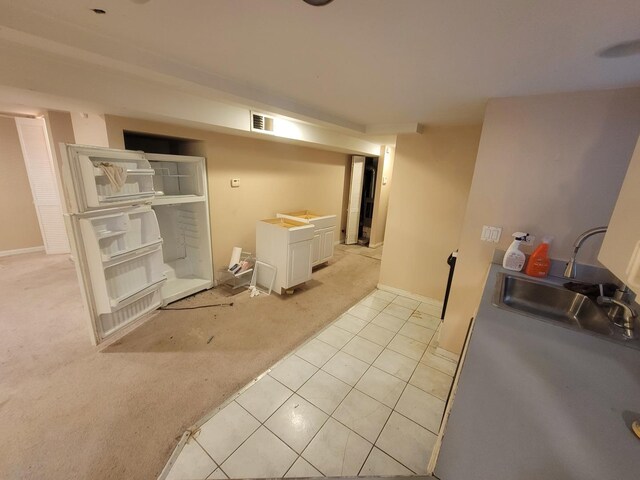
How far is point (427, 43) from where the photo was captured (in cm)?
109

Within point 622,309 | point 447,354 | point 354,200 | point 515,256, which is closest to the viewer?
point 622,309

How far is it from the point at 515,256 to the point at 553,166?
2.08ft

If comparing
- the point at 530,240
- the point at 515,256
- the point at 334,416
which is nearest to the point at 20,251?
the point at 334,416

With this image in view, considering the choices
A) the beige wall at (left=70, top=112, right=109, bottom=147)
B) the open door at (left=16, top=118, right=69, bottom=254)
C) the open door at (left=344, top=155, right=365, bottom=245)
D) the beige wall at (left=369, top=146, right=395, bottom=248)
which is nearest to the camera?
the beige wall at (left=70, top=112, right=109, bottom=147)

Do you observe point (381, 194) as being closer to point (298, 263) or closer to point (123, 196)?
point (298, 263)

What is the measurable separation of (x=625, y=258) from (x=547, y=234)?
1.08 metres

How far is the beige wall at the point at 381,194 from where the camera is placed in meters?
4.88

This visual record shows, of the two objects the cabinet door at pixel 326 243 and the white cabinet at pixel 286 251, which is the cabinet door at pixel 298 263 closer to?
the white cabinet at pixel 286 251

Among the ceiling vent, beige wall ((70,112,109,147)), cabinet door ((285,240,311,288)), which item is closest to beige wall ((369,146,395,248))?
cabinet door ((285,240,311,288))

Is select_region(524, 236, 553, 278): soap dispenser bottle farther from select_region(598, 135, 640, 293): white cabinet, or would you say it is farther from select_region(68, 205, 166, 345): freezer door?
select_region(68, 205, 166, 345): freezer door

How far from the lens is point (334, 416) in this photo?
65.4 inches

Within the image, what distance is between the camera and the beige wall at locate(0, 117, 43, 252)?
3.73m

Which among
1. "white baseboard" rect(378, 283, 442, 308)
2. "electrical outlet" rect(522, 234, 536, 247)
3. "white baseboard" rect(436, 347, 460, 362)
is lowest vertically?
"white baseboard" rect(436, 347, 460, 362)

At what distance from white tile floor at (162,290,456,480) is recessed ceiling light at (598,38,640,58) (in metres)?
2.14
